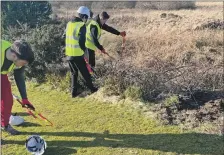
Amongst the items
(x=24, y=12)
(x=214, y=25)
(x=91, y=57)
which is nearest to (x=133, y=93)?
(x=91, y=57)

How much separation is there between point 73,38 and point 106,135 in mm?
2278

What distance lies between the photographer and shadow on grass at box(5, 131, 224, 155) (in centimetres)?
525

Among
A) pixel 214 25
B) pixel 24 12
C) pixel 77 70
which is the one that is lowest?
pixel 77 70

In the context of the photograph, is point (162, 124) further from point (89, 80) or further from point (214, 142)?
point (89, 80)

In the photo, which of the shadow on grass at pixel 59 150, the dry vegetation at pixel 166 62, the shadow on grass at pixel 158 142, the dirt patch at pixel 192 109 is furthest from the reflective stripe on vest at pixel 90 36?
the shadow on grass at pixel 59 150

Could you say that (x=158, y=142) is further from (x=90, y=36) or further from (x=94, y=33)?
(x=90, y=36)

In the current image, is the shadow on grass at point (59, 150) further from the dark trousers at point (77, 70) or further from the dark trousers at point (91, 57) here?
the dark trousers at point (91, 57)

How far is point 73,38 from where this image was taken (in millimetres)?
7121

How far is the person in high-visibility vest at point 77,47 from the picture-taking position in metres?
6.93

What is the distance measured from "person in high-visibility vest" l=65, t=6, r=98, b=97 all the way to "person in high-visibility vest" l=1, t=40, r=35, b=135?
1805mm

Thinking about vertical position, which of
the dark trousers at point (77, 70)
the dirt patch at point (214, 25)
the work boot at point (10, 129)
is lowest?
the work boot at point (10, 129)

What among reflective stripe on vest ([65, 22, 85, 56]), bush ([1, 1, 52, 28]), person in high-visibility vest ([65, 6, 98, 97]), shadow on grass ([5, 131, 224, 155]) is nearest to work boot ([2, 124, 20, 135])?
shadow on grass ([5, 131, 224, 155])

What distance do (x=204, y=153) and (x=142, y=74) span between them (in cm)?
244

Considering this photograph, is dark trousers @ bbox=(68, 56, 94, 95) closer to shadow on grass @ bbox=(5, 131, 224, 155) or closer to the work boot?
shadow on grass @ bbox=(5, 131, 224, 155)
